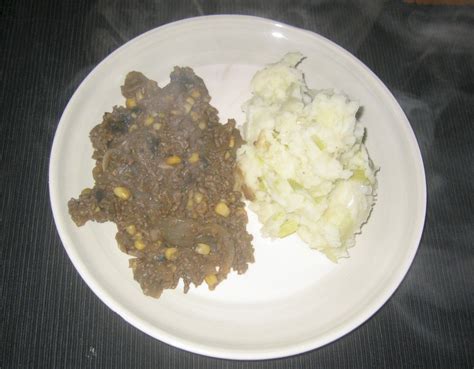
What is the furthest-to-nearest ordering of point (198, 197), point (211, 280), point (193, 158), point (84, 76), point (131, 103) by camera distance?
point (84, 76)
point (131, 103)
point (193, 158)
point (198, 197)
point (211, 280)

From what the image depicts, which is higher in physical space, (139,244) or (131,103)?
(131,103)

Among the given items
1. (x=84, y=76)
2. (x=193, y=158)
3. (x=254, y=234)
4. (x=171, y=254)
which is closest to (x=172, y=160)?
(x=193, y=158)

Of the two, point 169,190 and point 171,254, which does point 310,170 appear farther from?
point 171,254

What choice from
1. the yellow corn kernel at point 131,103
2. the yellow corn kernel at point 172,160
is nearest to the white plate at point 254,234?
the yellow corn kernel at point 131,103

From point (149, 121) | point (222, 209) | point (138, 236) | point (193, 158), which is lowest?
point (138, 236)

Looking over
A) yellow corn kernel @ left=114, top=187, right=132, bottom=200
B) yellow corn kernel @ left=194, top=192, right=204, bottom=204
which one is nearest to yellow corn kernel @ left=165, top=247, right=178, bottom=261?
yellow corn kernel @ left=194, top=192, right=204, bottom=204

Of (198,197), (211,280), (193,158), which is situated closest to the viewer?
(211,280)

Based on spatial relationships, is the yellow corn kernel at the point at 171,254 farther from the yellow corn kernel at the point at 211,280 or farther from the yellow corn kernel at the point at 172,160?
the yellow corn kernel at the point at 172,160

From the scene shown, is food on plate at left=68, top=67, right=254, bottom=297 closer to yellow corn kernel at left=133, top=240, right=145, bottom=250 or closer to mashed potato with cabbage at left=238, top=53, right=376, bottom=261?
yellow corn kernel at left=133, top=240, right=145, bottom=250
